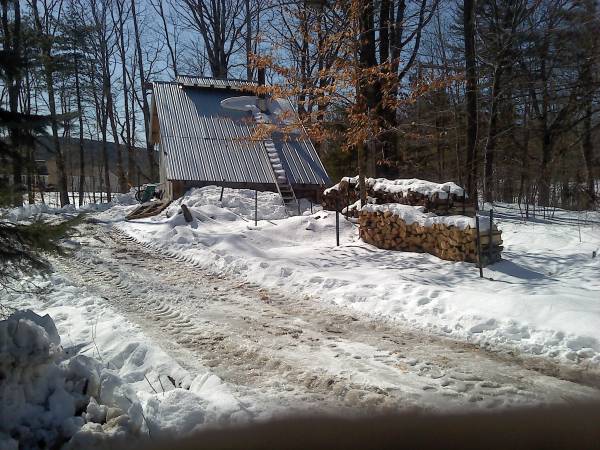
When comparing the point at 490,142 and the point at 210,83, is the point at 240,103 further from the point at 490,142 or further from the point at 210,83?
the point at 490,142

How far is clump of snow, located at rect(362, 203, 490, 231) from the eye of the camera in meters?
Result: 8.52

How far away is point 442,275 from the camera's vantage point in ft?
26.7

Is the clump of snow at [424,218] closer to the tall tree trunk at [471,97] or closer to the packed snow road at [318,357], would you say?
the packed snow road at [318,357]

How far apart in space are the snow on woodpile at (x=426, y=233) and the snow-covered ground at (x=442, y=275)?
0.80ft

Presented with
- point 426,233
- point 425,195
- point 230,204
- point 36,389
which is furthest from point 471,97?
point 36,389

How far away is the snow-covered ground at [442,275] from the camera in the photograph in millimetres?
5598

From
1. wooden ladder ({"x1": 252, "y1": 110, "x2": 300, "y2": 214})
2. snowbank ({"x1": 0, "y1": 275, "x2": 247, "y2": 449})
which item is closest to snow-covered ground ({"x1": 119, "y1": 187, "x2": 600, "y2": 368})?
snowbank ({"x1": 0, "y1": 275, "x2": 247, "y2": 449})

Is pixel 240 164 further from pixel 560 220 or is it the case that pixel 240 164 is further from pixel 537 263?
pixel 537 263

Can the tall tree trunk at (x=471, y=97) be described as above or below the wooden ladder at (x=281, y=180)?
above

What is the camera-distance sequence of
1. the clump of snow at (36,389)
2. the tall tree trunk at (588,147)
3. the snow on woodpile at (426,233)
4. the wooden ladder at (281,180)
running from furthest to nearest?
the tall tree trunk at (588,147) → the wooden ladder at (281,180) → the snow on woodpile at (426,233) → the clump of snow at (36,389)

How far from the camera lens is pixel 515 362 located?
4.90 m

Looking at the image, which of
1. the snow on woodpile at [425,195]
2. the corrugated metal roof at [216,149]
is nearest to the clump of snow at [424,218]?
the snow on woodpile at [425,195]

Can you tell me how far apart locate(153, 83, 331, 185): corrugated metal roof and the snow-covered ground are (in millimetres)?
5067

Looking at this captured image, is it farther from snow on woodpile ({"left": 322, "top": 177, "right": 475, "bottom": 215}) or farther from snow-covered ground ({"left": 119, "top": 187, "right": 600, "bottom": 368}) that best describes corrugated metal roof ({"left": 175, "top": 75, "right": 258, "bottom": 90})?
snow on woodpile ({"left": 322, "top": 177, "right": 475, "bottom": 215})
